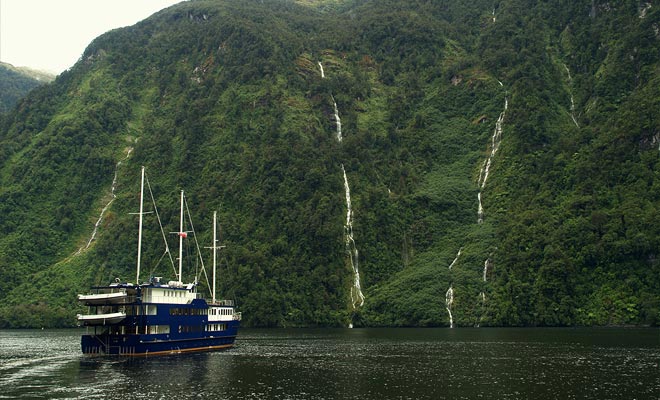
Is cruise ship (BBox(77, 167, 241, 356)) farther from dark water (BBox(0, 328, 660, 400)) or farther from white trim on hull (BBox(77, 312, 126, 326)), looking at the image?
dark water (BBox(0, 328, 660, 400))

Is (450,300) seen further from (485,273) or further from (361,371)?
(361,371)

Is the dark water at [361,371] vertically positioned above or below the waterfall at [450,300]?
below

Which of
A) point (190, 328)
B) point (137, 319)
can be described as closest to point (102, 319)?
point (137, 319)

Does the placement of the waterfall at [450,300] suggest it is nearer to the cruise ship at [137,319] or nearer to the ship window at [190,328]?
the ship window at [190,328]

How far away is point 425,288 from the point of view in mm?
180875

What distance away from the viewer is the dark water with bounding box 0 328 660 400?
6706 cm

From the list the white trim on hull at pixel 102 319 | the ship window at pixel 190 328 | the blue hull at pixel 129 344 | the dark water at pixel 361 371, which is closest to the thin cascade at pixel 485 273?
the dark water at pixel 361 371

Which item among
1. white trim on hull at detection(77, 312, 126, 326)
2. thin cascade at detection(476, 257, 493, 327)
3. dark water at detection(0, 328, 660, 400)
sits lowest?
dark water at detection(0, 328, 660, 400)

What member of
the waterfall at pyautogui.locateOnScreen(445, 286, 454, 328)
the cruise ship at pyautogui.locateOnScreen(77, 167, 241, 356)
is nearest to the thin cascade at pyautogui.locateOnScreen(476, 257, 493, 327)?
the waterfall at pyautogui.locateOnScreen(445, 286, 454, 328)

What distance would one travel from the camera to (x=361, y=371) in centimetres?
8231

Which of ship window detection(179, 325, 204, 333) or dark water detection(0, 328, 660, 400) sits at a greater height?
ship window detection(179, 325, 204, 333)

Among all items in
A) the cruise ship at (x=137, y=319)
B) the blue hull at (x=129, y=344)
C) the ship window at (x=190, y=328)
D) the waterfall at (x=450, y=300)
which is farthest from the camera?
the waterfall at (x=450, y=300)

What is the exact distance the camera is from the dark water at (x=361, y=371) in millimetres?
67062

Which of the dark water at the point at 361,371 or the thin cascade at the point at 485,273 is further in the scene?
the thin cascade at the point at 485,273
